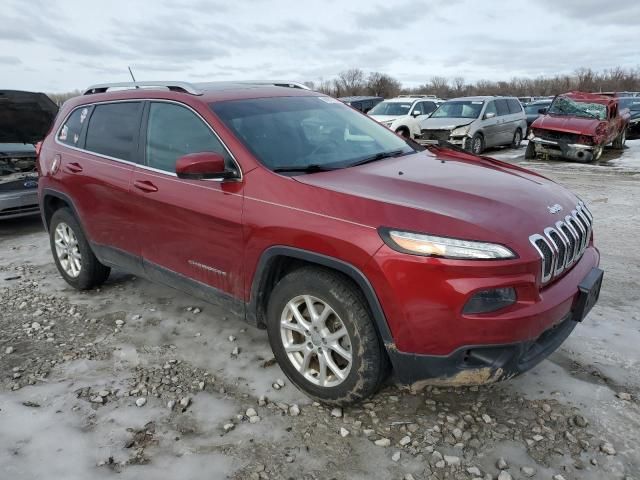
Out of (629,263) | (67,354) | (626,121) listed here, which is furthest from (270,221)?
(626,121)

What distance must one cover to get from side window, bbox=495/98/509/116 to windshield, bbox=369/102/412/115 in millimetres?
2879

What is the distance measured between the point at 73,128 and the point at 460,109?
12.6 meters

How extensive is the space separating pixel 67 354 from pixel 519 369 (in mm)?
2940

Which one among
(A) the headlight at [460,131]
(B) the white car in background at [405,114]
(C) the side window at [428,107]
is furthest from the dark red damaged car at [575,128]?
(C) the side window at [428,107]

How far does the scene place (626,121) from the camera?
614 inches

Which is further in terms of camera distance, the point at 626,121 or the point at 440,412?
the point at 626,121

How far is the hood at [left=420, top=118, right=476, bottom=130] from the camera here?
1410cm

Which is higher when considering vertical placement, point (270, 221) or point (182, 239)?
point (270, 221)

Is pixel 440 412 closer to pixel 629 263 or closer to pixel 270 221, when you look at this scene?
pixel 270 221

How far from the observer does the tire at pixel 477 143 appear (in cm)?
1413

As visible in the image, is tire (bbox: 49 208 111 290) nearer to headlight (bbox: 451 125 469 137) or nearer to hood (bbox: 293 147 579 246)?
hood (bbox: 293 147 579 246)

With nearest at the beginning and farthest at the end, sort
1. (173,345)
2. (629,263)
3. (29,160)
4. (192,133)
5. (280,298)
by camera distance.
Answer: (280,298)
(192,133)
(173,345)
(629,263)
(29,160)

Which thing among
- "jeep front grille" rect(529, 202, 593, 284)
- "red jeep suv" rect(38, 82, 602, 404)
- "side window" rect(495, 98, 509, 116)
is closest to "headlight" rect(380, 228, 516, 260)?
"red jeep suv" rect(38, 82, 602, 404)

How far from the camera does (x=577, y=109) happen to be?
43.8 ft
